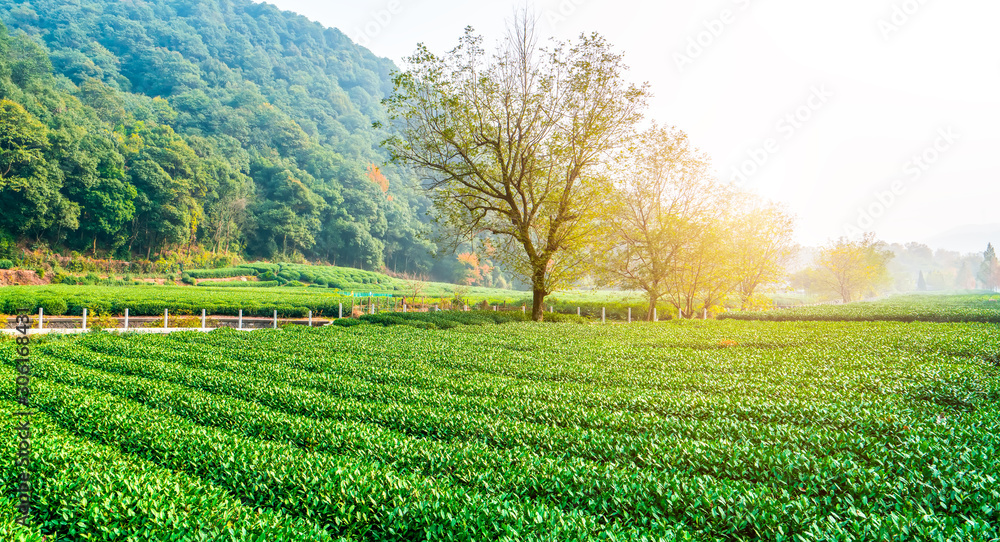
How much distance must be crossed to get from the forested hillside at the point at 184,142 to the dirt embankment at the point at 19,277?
6.70 m

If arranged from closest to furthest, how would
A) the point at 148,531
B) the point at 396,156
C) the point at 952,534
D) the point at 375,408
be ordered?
the point at 952,534, the point at 148,531, the point at 375,408, the point at 396,156

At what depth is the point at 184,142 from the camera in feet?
167

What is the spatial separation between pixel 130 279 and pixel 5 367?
1346 inches

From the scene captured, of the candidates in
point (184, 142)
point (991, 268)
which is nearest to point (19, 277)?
point (184, 142)

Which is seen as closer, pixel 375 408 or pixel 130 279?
pixel 375 408

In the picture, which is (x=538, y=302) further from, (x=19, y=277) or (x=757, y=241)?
(x=19, y=277)

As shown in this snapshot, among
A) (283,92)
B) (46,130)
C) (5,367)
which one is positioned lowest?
(5,367)

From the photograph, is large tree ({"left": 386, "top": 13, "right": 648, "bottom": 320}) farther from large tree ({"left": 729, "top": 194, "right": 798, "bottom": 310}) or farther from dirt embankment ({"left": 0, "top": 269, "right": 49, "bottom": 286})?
dirt embankment ({"left": 0, "top": 269, "right": 49, "bottom": 286})

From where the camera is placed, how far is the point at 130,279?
35.7 meters

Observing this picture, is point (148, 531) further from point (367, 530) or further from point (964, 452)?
point (964, 452)

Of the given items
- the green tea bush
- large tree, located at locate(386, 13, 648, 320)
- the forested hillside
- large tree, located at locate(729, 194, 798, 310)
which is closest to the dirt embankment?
the forested hillside

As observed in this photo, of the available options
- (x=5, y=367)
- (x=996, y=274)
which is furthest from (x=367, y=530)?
(x=996, y=274)

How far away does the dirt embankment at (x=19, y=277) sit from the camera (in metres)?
30.5

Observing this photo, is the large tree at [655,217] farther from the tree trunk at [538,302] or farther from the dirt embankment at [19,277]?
the dirt embankment at [19,277]
